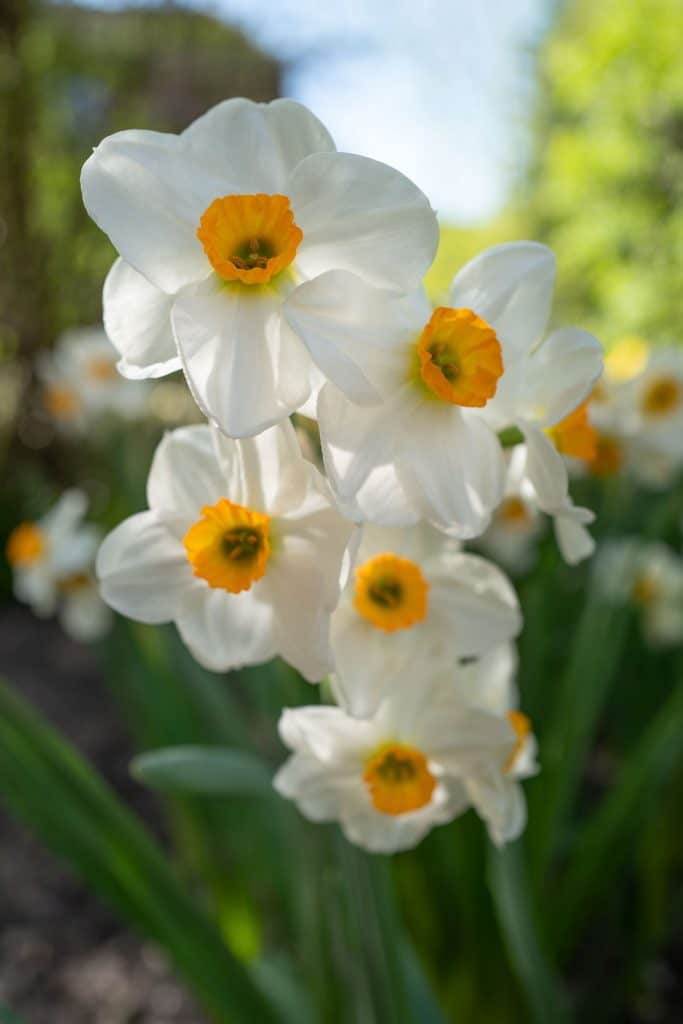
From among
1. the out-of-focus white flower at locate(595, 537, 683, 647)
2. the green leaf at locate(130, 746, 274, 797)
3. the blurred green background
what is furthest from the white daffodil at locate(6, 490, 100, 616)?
the out-of-focus white flower at locate(595, 537, 683, 647)

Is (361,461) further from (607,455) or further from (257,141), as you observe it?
(607,455)

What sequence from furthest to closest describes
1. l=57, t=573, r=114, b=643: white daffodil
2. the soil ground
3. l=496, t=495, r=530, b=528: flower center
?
the soil ground < l=57, t=573, r=114, b=643: white daffodil < l=496, t=495, r=530, b=528: flower center

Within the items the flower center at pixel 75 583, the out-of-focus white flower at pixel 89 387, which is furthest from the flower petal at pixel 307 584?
the out-of-focus white flower at pixel 89 387

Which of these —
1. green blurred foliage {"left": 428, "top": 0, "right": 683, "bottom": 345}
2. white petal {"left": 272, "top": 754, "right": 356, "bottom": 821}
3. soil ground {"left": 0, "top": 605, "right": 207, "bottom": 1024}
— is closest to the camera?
white petal {"left": 272, "top": 754, "right": 356, "bottom": 821}

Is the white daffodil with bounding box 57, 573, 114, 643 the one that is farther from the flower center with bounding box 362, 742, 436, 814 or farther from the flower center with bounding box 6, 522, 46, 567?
the flower center with bounding box 362, 742, 436, 814

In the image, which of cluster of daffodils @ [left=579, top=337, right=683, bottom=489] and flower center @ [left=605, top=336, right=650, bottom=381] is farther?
flower center @ [left=605, top=336, right=650, bottom=381]

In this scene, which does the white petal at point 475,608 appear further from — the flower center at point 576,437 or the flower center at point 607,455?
the flower center at point 607,455

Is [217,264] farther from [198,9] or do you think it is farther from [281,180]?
[198,9]
